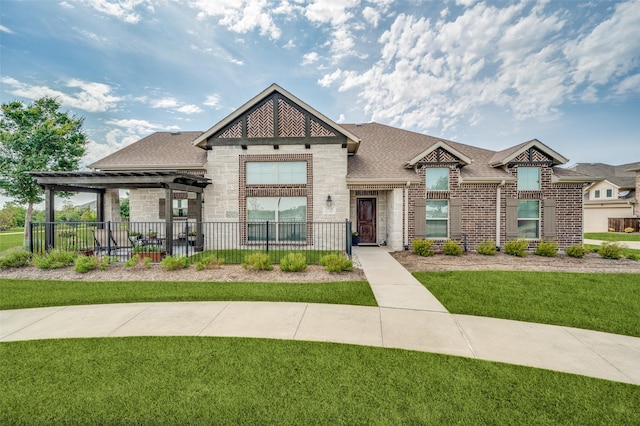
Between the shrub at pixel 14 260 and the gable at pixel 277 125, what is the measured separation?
24.3 ft

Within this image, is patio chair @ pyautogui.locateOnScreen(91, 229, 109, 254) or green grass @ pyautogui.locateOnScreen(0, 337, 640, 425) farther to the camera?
patio chair @ pyautogui.locateOnScreen(91, 229, 109, 254)

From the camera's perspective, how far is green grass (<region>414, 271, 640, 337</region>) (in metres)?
4.88

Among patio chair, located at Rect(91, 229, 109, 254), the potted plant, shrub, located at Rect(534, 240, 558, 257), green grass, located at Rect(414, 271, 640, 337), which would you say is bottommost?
green grass, located at Rect(414, 271, 640, 337)

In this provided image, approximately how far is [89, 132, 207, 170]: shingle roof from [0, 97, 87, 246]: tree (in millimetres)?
6533

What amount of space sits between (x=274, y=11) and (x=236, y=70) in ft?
18.8

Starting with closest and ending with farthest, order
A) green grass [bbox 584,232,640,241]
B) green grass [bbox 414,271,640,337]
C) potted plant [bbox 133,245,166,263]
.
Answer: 1. green grass [bbox 414,271,640,337]
2. potted plant [bbox 133,245,166,263]
3. green grass [bbox 584,232,640,241]

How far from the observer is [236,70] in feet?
60.1

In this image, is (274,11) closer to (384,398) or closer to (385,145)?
(385,145)

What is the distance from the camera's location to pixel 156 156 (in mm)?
14055

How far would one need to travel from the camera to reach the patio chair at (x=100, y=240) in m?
10.2

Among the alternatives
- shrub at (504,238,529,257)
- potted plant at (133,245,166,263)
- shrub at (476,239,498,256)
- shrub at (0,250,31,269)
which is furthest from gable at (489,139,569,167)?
shrub at (0,250,31,269)

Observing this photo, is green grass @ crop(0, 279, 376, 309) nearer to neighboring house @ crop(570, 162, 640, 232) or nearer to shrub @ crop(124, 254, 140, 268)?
shrub @ crop(124, 254, 140, 268)

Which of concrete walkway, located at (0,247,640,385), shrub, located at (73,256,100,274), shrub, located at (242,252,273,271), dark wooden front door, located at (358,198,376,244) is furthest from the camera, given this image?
dark wooden front door, located at (358,198,376,244)

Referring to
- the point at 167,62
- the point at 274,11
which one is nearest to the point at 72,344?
A: the point at 274,11
